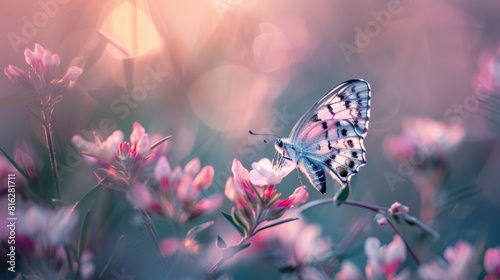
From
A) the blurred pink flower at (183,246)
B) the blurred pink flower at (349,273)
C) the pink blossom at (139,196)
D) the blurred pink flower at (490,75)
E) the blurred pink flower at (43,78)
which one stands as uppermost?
the blurred pink flower at (43,78)

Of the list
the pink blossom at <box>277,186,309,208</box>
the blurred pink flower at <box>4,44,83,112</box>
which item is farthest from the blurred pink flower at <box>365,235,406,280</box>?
the blurred pink flower at <box>4,44,83,112</box>

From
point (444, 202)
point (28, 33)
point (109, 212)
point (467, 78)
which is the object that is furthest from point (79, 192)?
point (467, 78)

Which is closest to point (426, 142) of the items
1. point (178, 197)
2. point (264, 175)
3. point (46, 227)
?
point (264, 175)

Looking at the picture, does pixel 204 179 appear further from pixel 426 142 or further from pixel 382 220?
pixel 426 142

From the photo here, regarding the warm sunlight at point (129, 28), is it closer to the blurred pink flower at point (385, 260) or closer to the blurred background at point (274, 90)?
the blurred background at point (274, 90)

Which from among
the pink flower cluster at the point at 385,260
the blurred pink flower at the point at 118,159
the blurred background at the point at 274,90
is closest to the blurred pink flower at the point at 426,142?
the blurred background at the point at 274,90

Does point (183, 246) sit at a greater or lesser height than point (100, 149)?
lesser

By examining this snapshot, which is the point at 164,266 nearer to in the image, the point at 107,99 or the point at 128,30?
the point at 107,99
